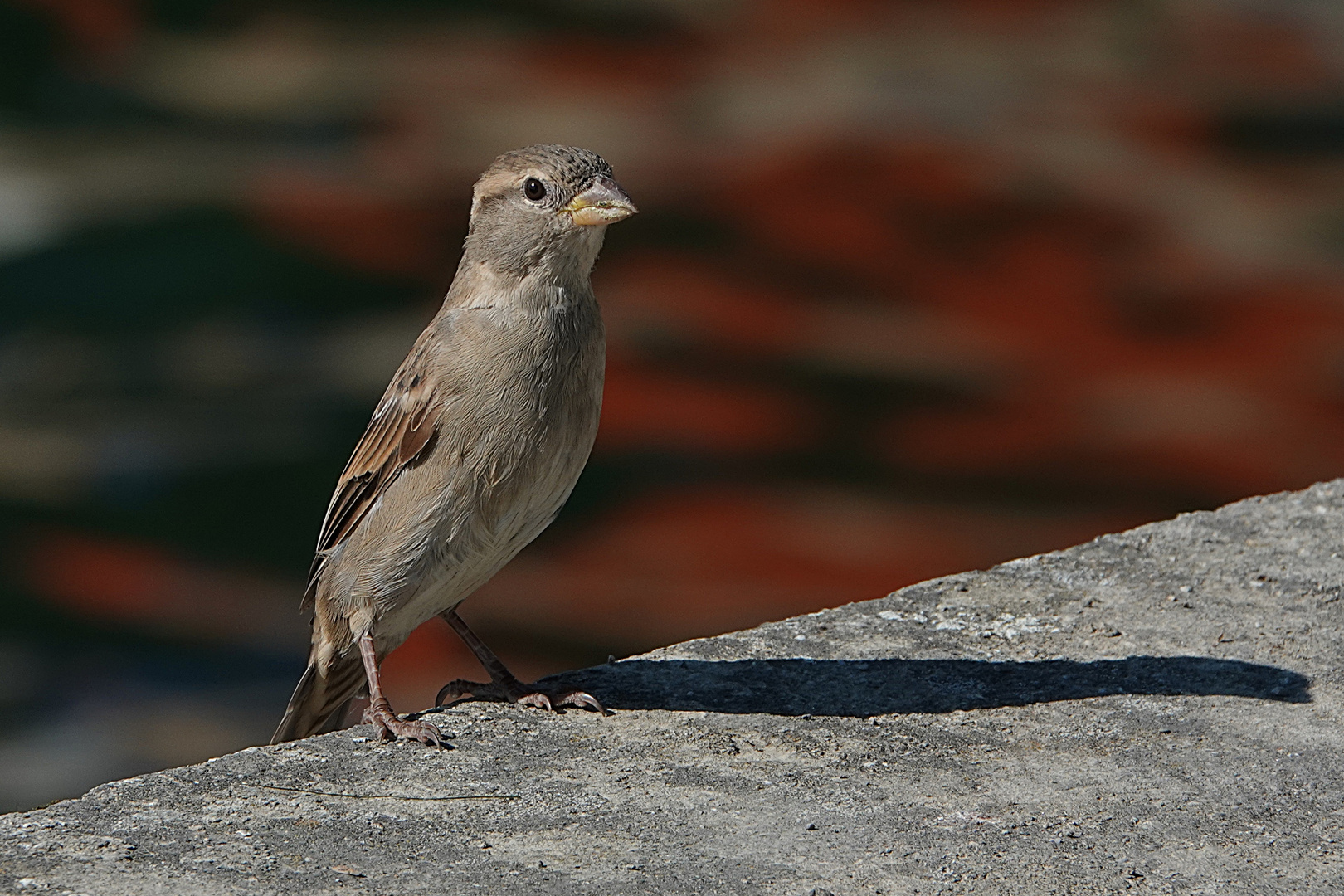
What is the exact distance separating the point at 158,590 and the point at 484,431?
5.73 m

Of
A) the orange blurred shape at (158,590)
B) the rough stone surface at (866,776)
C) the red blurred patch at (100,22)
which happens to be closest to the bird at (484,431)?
the rough stone surface at (866,776)

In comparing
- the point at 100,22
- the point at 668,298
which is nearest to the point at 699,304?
the point at 668,298

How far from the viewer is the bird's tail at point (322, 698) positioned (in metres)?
3.85

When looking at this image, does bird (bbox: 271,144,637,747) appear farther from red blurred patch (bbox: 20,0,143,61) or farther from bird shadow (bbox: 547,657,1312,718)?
red blurred patch (bbox: 20,0,143,61)

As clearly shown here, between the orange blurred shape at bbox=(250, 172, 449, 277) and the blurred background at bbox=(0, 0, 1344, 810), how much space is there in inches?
0.7

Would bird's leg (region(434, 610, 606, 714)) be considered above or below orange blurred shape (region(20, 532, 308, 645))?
below

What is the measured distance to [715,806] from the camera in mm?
2730

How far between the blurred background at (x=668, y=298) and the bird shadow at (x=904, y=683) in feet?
15.7

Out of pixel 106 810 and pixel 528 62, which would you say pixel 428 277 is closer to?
pixel 528 62

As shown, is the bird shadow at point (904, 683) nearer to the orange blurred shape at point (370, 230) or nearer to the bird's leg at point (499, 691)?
the bird's leg at point (499, 691)

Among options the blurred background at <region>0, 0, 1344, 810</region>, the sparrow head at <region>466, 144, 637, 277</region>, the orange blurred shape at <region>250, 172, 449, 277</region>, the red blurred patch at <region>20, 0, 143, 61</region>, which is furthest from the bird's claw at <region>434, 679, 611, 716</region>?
the red blurred patch at <region>20, 0, 143, 61</region>

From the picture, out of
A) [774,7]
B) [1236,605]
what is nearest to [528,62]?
[774,7]

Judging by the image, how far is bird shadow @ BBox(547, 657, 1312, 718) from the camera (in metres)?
3.17

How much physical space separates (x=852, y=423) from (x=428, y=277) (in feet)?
7.24
